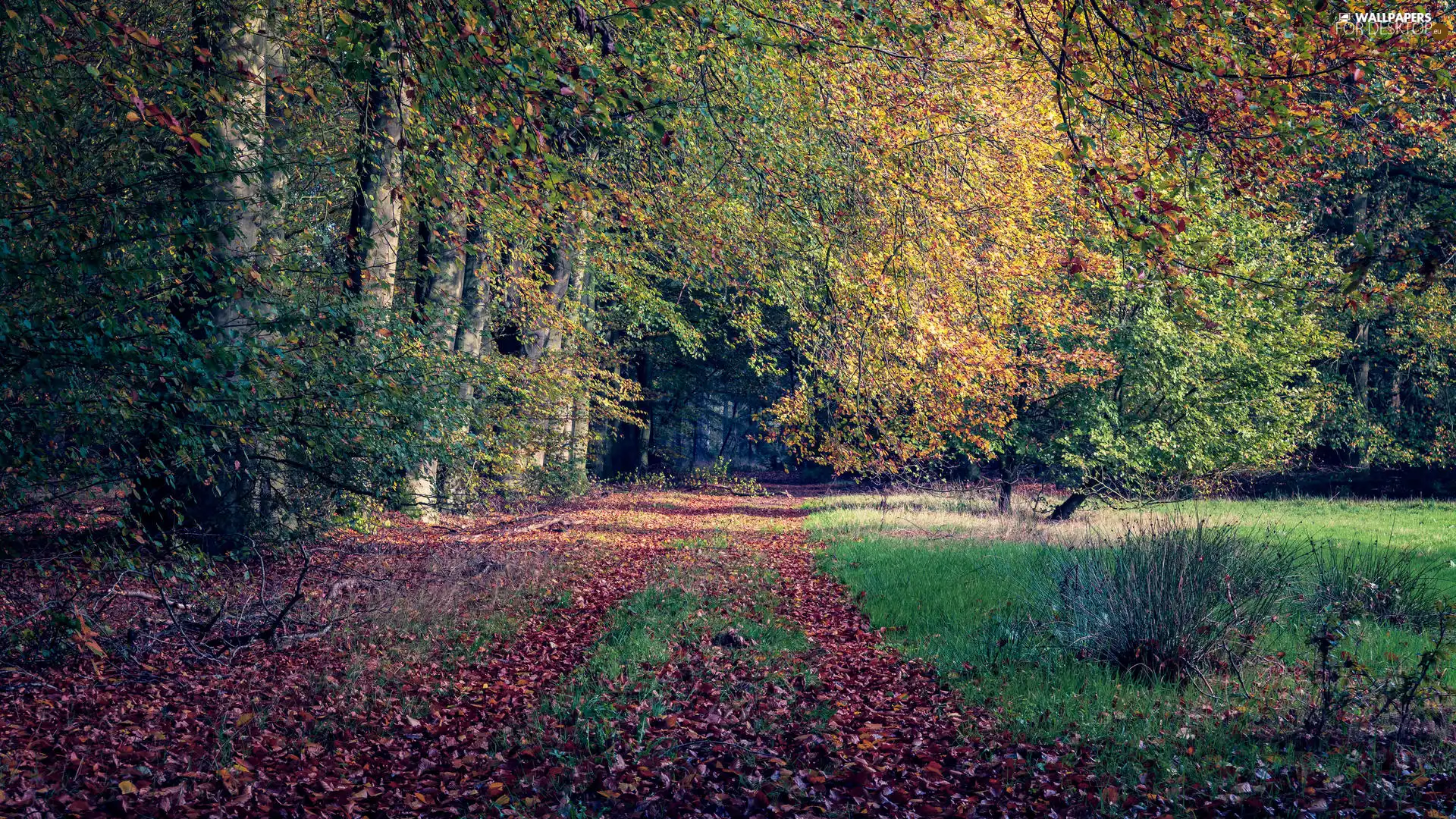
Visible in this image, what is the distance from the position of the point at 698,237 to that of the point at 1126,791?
9.53 meters

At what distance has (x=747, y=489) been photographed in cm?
3438

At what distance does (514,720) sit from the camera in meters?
6.11

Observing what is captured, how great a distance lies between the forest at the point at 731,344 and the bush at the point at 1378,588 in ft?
0.29

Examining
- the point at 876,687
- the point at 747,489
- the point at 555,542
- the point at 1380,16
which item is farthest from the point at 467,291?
the point at 747,489

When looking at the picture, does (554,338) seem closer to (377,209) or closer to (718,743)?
(377,209)

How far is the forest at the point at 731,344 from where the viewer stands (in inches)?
200

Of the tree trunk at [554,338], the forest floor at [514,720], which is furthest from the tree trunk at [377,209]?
the tree trunk at [554,338]

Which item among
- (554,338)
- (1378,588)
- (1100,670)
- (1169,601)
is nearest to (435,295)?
(554,338)

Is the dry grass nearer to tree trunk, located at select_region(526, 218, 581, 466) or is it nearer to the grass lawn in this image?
the grass lawn

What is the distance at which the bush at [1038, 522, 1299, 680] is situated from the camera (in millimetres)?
6715

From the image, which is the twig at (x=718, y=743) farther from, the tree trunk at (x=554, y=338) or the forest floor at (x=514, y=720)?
the tree trunk at (x=554, y=338)

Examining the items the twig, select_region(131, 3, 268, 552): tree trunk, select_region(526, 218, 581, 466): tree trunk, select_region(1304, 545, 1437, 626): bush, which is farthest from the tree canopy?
the twig

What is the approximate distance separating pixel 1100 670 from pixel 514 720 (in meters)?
4.33

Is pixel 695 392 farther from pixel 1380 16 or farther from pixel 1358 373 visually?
pixel 1380 16
